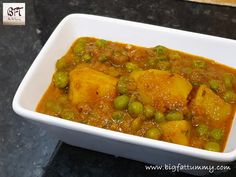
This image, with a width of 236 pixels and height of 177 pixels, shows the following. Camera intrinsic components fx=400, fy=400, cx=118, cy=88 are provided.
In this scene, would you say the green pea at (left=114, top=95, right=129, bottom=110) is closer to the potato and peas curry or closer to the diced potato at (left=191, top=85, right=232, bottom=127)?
the potato and peas curry

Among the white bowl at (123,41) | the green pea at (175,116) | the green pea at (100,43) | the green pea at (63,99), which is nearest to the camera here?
the white bowl at (123,41)

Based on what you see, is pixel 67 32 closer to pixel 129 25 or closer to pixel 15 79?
pixel 129 25

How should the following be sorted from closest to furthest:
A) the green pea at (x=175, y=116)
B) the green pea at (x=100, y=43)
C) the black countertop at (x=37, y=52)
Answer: the green pea at (x=175, y=116) < the black countertop at (x=37, y=52) < the green pea at (x=100, y=43)

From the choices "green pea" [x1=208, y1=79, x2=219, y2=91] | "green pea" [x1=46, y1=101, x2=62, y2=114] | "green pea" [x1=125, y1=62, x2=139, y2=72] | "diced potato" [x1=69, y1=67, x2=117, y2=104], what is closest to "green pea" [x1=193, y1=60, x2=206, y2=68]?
"green pea" [x1=208, y1=79, x2=219, y2=91]

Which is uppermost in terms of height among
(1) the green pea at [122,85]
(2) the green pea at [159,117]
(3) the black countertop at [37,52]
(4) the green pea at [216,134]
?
(1) the green pea at [122,85]

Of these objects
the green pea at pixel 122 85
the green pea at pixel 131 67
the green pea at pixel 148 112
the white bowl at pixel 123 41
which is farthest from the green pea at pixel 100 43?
the green pea at pixel 148 112

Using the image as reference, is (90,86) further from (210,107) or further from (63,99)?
(210,107)

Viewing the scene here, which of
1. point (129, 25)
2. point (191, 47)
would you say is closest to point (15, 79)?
point (129, 25)

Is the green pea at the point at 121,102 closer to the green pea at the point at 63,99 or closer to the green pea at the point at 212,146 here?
the green pea at the point at 63,99

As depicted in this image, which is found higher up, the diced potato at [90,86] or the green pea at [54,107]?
the diced potato at [90,86]
